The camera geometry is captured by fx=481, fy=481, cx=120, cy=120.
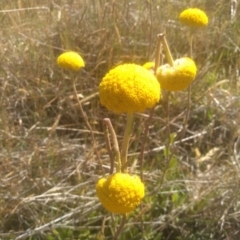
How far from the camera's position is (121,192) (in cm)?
92

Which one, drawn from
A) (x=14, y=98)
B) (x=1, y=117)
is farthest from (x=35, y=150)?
(x=14, y=98)

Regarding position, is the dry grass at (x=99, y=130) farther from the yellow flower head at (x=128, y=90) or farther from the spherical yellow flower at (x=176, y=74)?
the yellow flower head at (x=128, y=90)

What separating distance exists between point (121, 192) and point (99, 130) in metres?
1.16

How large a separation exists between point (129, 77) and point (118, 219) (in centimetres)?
83

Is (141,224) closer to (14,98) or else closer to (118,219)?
(118,219)

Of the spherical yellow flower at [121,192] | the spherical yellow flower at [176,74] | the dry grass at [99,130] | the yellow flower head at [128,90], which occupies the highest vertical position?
the yellow flower head at [128,90]

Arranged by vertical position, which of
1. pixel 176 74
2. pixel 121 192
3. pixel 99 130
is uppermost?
pixel 176 74

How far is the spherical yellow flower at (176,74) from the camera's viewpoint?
1.08 meters

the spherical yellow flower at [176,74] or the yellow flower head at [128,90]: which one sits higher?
the yellow flower head at [128,90]

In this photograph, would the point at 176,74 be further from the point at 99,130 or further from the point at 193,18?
the point at 99,130

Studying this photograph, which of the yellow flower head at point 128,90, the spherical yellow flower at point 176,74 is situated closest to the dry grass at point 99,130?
the spherical yellow flower at point 176,74

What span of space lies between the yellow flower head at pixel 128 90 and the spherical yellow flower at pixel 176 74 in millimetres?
174

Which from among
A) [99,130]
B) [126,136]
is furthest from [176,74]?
[99,130]

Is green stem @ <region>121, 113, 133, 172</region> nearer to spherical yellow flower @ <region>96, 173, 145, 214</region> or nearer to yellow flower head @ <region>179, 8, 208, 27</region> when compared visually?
spherical yellow flower @ <region>96, 173, 145, 214</region>
